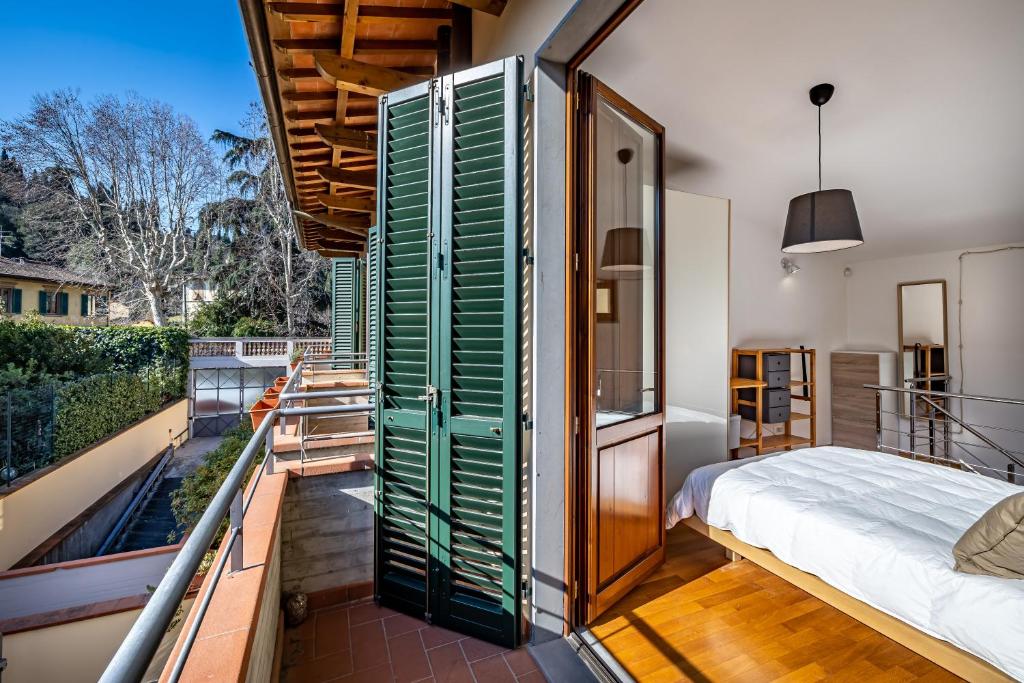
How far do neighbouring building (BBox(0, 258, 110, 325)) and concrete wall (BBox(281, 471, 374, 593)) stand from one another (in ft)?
49.4

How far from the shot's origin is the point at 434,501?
2000 millimetres

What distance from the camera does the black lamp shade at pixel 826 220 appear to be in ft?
9.30

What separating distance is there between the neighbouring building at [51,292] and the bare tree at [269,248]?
3802 millimetres

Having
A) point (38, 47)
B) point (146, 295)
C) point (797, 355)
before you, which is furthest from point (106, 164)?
point (797, 355)

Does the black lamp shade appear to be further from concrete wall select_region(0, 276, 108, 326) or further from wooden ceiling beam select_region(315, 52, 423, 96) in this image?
concrete wall select_region(0, 276, 108, 326)

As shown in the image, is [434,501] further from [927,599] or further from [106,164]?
[106,164]

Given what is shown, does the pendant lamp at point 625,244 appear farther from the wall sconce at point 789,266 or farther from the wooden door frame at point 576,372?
the wall sconce at point 789,266

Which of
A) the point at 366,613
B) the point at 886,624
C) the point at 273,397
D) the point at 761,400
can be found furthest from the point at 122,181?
the point at 886,624

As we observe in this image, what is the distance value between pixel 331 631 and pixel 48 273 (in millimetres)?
17262

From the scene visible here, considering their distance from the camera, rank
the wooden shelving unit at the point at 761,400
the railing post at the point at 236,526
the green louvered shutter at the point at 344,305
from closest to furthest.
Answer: the railing post at the point at 236,526
the wooden shelving unit at the point at 761,400
the green louvered shutter at the point at 344,305

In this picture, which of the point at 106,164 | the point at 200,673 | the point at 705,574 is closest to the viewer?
the point at 200,673

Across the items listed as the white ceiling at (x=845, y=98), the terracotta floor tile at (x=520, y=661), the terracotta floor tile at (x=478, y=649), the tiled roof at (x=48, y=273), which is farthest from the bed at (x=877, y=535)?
the tiled roof at (x=48, y=273)

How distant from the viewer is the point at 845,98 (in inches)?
117

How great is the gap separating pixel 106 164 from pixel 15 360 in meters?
8.24
